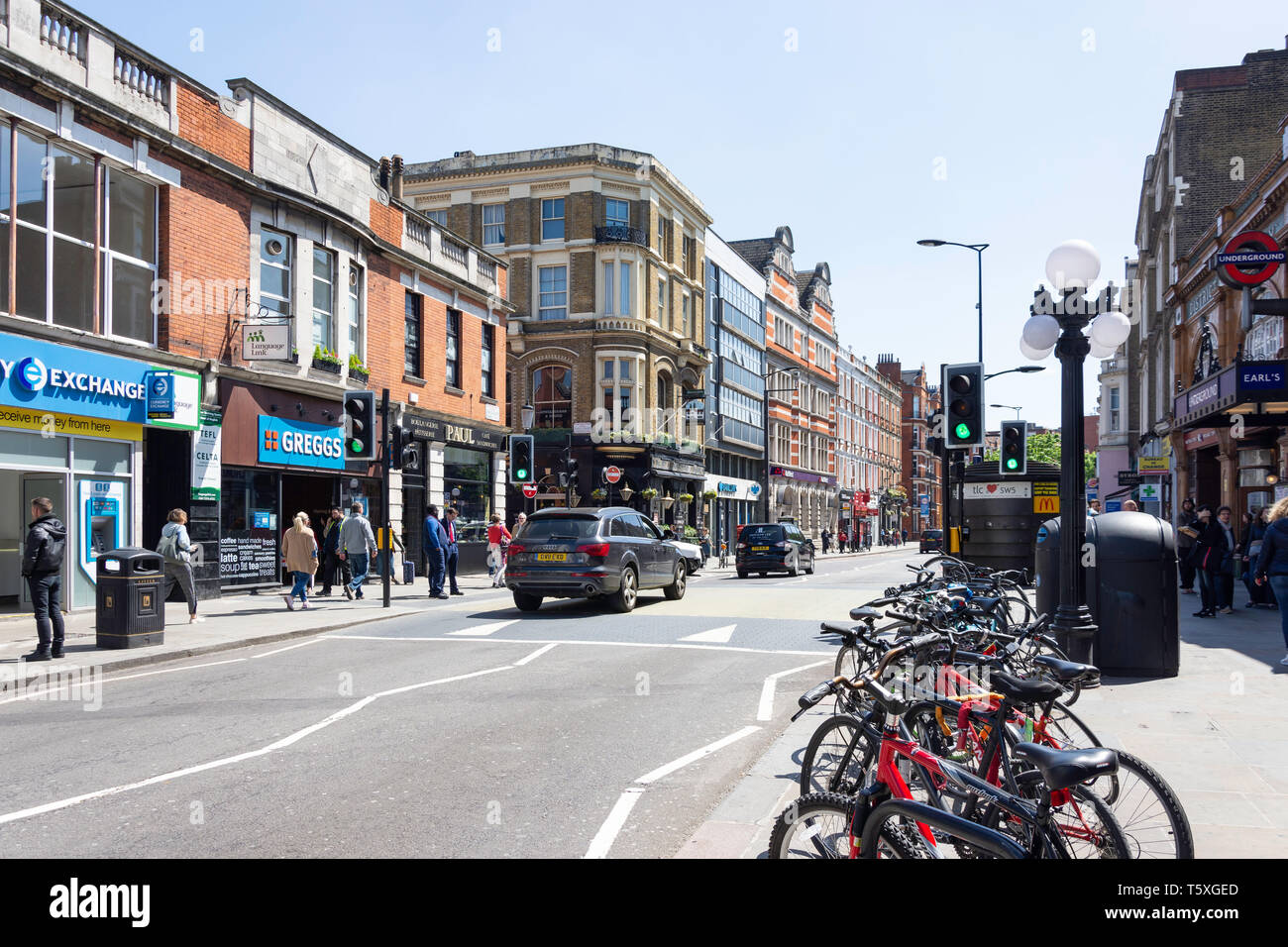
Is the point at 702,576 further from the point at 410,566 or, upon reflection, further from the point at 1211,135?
the point at 1211,135

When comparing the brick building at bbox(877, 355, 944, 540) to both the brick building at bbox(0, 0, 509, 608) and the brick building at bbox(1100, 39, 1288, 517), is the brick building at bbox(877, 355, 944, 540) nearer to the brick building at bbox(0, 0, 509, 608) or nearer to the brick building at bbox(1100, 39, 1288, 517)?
the brick building at bbox(1100, 39, 1288, 517)

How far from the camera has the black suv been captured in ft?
54.0

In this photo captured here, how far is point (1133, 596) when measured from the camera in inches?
374

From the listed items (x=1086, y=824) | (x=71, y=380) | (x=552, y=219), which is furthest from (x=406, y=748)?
(x=552, y=219)

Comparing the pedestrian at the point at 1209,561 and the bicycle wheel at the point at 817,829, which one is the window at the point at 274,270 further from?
the bicycle wheel at the point at 817,829

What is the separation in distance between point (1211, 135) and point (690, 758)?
37832 millimetres

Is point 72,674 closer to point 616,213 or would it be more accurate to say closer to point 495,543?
point 495,543

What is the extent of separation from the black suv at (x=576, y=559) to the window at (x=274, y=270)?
336 inches

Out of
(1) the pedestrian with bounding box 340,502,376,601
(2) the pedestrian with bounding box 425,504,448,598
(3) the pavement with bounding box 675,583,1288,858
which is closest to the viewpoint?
(3) the pavement with bounding box 675,583,1288,858

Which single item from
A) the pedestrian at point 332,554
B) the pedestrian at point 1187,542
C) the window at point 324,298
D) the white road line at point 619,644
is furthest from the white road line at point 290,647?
the pedestrian at point 1187,542

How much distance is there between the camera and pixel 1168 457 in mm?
37312

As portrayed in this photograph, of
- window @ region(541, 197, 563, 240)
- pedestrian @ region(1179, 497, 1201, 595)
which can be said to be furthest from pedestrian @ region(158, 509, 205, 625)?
window @ region(541, 197, 563, 240)

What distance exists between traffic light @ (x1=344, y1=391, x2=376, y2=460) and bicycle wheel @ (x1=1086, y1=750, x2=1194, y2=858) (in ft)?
48.2
